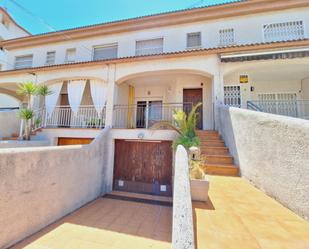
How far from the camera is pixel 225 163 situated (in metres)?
5.91

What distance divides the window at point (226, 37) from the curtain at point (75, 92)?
913cm

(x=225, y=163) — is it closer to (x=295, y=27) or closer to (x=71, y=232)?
(x=71, y=232)

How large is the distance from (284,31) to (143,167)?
1148cm

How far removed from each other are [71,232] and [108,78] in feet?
24.1

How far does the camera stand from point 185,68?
27.4 feet

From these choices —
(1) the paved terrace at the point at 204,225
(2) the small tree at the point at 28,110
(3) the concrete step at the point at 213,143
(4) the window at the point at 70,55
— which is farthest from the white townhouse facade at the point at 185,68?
(1) the paved terrace at the point at 204,225

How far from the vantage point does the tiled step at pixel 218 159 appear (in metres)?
5.90

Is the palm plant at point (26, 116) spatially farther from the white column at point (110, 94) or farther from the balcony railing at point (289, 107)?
the balcony railing at point (289, 107)

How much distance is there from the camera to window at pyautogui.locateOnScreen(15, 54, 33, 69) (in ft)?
47.2

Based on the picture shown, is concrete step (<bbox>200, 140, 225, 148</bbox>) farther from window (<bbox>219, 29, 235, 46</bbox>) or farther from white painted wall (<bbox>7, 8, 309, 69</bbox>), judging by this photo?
window (<bbox>219, 29, 235, 46</bbox>)

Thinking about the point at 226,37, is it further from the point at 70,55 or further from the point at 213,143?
the point at 70,55

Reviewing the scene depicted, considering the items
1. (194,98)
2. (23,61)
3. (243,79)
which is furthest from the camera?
(23,61)

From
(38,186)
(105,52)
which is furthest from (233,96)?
(38,186)

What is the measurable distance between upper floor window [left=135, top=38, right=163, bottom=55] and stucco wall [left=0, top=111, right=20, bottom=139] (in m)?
9.00
